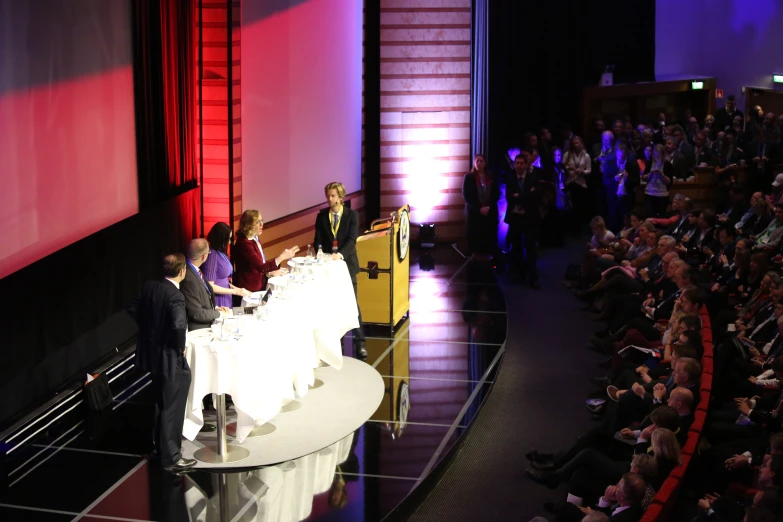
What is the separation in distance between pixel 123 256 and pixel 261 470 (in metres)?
2.61

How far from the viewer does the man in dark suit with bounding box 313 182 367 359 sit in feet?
25.3

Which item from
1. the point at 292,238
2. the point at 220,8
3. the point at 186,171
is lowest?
the point at 292,238

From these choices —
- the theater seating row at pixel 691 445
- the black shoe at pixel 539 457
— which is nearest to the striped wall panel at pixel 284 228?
the black shoe at pixel 539 457

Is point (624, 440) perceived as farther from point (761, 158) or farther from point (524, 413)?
point (761, 158)

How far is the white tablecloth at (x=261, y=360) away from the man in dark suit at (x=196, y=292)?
11 cm

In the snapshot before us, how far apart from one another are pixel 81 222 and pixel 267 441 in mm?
2221

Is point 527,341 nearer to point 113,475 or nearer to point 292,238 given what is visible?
point 292,238

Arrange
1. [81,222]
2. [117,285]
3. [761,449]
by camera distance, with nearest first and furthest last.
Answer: [761,449], [81,222], [117,285]

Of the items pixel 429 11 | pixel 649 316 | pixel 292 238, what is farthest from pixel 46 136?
pixel 429 11

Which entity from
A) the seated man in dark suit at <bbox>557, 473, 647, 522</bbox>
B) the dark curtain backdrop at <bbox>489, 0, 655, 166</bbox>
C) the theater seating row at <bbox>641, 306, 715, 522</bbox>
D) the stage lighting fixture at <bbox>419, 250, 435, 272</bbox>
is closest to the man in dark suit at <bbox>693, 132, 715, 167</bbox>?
the dark curtain backdrop at <bbox>489, 0, 655, 166</bbox>

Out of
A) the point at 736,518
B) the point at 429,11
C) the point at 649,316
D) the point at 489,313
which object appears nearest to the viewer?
the point at 736,518

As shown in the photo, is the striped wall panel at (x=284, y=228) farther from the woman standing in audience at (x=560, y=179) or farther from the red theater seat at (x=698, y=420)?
the red theater seat at (x=698, y=420)

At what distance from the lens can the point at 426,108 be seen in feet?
41.5

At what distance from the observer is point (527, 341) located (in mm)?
8828
